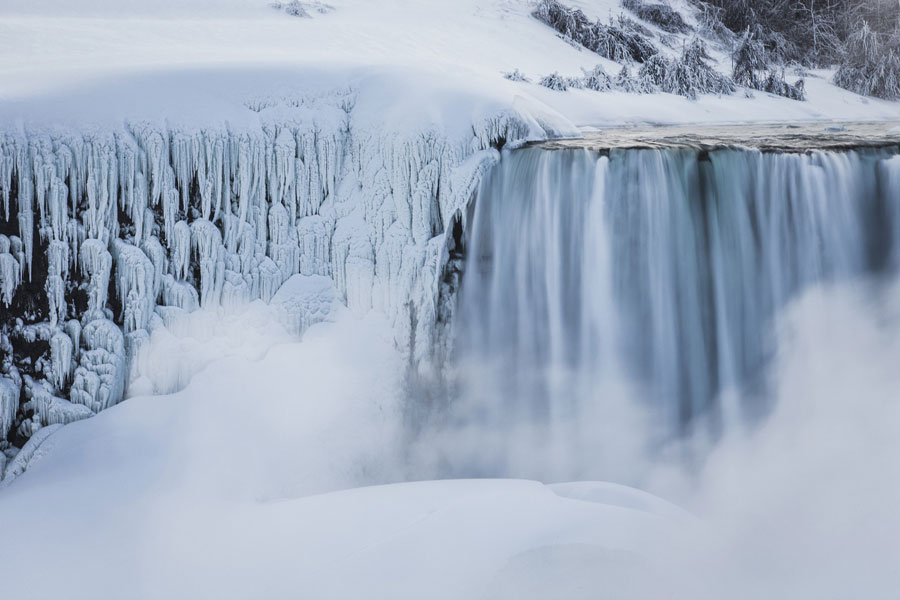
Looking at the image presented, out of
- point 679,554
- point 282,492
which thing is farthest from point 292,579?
point 679,554

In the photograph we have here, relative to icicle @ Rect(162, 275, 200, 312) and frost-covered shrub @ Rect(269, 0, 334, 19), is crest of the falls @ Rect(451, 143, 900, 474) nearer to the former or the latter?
icicle @ Rect(162, 275, 200, 312)

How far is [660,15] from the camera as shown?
13047mm

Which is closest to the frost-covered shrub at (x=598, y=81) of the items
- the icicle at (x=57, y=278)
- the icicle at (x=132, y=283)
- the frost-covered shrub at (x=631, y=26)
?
the frost-covered shrub at (x=631, y=26)

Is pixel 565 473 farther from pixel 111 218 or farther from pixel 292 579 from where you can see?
pixel 111 218

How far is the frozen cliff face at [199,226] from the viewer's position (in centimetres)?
382

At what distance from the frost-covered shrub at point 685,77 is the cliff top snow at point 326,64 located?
314mm

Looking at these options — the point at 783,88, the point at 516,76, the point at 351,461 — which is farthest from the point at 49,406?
the point at 783,88

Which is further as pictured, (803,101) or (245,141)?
(803,101)

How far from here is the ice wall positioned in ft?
14.6

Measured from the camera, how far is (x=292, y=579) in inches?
111

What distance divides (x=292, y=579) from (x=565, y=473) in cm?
234

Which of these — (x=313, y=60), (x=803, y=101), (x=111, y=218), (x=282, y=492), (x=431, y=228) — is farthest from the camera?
(x=803, y=101)

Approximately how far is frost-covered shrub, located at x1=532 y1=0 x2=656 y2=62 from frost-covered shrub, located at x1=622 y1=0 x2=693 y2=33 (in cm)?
194

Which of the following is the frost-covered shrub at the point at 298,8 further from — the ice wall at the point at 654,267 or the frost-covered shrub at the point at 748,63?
the frost-covered shrub at the point at 748,63
